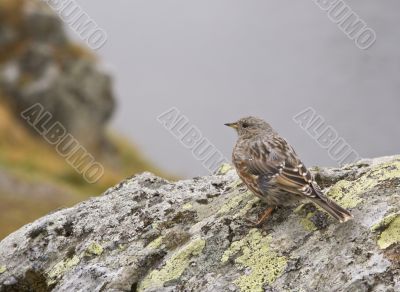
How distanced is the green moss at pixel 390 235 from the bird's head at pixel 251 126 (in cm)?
363

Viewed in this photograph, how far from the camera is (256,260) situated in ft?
24.6

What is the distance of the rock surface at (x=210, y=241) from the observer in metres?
6.97

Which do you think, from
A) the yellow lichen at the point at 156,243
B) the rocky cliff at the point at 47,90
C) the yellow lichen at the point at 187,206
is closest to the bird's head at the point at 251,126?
the yellow lichen at the point at 187,206

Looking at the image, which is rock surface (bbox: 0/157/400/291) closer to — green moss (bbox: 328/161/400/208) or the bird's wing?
green moss (bbox: 328/161/400/208)

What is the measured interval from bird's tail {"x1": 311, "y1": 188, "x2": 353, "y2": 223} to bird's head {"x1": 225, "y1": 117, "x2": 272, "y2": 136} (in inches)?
107

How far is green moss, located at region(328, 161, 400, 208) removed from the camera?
791cm

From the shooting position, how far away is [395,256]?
21.9 ft

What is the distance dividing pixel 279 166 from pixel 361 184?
121 cm

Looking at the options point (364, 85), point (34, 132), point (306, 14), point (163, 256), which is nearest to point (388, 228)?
point (163, 256)

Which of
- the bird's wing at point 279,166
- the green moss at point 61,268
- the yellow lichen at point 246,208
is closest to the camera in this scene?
the bird's wing at point 279,166

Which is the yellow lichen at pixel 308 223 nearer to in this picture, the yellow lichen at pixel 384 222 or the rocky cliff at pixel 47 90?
the yellow lichen at pixel 384 222

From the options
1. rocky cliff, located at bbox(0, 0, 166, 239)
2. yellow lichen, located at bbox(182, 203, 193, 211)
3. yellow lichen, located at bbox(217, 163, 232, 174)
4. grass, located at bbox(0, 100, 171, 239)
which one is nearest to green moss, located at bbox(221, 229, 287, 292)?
yellow lichen, located at bbox(182, 203, 193, 211)

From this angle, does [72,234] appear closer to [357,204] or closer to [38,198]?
[357,204]

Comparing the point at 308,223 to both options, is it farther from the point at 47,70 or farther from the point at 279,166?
the point at 47,70
